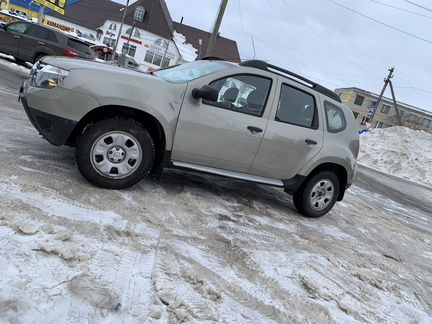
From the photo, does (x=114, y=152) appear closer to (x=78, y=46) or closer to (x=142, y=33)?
(x=78, y=46)

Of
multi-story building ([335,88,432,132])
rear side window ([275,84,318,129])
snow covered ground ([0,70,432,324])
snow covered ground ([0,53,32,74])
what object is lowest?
snow covered ground ([0,53,32,74])

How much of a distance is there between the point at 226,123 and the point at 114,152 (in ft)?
4.50

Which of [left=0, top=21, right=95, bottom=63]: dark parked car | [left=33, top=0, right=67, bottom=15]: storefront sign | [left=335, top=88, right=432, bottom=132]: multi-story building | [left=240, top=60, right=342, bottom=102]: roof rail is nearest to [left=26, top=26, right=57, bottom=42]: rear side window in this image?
[left=0, top=21, right=95, bottom=63]: dark parked car

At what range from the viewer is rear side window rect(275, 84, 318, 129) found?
5.43 metres

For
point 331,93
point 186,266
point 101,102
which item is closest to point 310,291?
point 186,266

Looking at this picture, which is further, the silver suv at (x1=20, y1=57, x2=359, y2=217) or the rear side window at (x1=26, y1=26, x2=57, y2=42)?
the rear side window at (x1=26, y1=26, x2=57, y2=42)

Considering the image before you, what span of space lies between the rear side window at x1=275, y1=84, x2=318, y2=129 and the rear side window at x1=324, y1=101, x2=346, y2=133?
274 mm

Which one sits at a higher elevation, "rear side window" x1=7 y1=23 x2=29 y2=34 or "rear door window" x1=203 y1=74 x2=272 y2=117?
"rear door window" x1=203 y1=74 x2=272 y2=117

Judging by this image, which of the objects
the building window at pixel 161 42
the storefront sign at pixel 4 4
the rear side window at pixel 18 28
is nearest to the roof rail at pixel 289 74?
the rear side window at pixel 18 28

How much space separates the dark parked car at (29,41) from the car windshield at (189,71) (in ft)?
34.3

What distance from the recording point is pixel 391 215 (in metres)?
8.95

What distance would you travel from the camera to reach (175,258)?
11.8ft

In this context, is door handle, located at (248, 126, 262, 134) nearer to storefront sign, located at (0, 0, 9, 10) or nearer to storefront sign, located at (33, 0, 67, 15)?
storefront sign, located at (33, 0, 67, 15)

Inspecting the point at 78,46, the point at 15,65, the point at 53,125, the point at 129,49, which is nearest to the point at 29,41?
the point at 78,46
